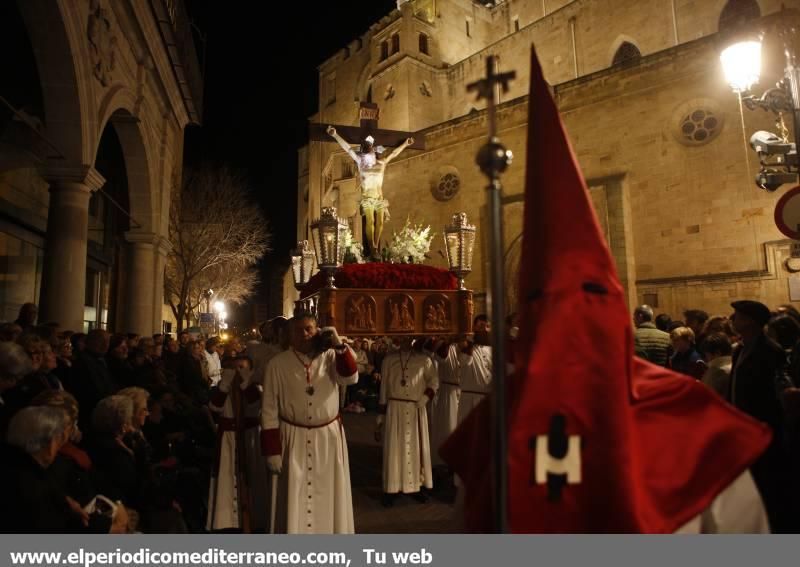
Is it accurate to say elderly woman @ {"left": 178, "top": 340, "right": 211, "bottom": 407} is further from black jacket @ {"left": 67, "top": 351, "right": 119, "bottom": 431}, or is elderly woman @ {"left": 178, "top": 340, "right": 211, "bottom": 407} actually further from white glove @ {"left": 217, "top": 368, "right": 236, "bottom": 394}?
white glove @ {"left": 217, "top": 368, "right": 236, "bottom": 394}

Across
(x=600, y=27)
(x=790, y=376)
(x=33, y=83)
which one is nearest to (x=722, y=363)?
(x=790, y=376)

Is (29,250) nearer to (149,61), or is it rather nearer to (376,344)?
(149,61)

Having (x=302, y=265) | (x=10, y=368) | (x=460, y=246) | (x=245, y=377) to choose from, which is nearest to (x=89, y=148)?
(x=302, y=265)

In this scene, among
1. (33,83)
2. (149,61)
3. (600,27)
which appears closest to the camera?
(33,83)

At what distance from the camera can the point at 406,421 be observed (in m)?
6.73

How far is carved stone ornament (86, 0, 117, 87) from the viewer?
28.4 ft

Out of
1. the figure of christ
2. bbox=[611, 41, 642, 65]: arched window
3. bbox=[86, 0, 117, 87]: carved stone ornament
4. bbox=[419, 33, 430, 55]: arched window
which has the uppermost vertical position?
bbox=[419, 33, 430, 55]: arched window

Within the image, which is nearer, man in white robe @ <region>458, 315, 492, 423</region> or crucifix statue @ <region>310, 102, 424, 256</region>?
man in white robe @ <region>458, 315, 492, 423</region>

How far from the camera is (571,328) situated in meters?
1.60

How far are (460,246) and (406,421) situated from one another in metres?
2.42

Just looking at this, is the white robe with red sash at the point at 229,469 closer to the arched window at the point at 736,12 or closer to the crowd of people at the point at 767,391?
the crowd of people at the point at 767,391

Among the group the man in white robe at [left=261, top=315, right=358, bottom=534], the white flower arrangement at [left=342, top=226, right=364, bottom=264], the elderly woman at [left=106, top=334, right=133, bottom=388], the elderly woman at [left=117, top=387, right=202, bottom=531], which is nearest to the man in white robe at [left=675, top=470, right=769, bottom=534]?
the man in white robe at [left=261, top=315, right=358, bottom=534]

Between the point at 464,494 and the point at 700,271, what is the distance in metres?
15.5

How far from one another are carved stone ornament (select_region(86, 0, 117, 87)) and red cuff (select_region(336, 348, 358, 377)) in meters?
7.86
